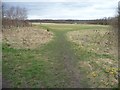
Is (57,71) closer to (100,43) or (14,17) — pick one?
(100,43)

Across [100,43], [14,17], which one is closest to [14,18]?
[14,17]

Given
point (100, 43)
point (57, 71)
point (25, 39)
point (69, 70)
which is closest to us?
point (57, 71)

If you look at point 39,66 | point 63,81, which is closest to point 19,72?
point 39,66

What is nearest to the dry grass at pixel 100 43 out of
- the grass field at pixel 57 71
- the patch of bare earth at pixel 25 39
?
the patch of bare earth at pixel 25 39

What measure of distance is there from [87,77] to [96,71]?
1280 millimetres

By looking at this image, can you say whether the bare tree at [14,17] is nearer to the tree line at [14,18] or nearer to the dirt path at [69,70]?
the tree line at [14,18]

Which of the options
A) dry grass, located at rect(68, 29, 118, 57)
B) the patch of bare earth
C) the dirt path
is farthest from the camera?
the patch of bare earth

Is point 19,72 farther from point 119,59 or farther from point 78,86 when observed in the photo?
point 119,59

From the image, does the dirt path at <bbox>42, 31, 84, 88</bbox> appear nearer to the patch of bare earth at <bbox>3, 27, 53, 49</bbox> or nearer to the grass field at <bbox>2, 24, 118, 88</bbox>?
the grass field at <bbox>2, 24, 118, 88</bbox>

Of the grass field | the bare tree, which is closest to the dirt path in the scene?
the grass field

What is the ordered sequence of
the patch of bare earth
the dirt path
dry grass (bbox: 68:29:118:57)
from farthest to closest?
the patch of bare earth
dry grass (bbox: 68:29:118:57)
the dirt path

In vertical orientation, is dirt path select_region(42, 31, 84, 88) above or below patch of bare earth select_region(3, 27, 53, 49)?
below

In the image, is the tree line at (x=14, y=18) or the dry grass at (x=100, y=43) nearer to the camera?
the dry grass at (x=100, y=43)

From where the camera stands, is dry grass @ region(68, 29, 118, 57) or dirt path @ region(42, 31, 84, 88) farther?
dry grass @ region(68, 29, 118, 57)
